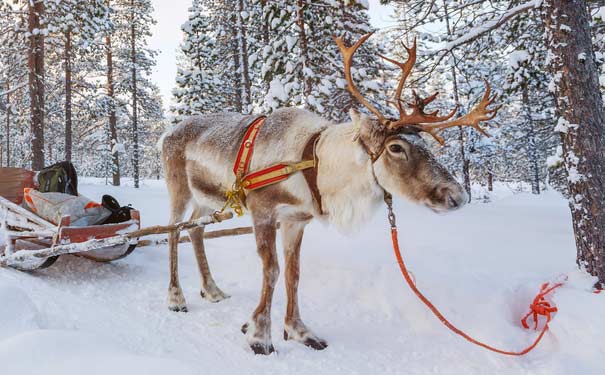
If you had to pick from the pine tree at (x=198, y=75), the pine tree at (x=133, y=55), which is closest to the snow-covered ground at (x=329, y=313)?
the pine tree at (x=198, y=75)

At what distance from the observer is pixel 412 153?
2.98m

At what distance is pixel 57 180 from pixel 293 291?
4958 mm

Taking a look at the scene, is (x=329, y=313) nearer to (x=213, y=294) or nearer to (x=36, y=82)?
(x=213, y=294)

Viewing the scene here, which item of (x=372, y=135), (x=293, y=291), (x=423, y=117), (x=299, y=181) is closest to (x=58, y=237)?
(x=293, y=291)

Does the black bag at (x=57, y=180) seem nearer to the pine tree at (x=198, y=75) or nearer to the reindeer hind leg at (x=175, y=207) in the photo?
the reindeer hind leg at (x=175, y=207)

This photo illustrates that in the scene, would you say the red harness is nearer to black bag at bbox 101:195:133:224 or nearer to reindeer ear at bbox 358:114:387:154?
reindeer ear at bbox 358:114:387:154

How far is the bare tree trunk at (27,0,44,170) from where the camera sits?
13891mm

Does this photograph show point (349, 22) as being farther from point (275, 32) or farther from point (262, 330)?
point (262, 330)

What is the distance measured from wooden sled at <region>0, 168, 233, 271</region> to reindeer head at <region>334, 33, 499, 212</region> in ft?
7.38

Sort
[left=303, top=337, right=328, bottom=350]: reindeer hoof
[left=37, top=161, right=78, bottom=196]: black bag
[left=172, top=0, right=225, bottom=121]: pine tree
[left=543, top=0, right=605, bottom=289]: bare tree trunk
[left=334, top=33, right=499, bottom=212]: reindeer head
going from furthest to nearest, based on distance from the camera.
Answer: [left=172, top=0, right=225, bottom=121]: pine tree < [left=37, top=161, right=78, bottom=196]: black bag < [left=543, top=0, right=605, bottom=289]: bare tree trunk < [left=303, top=337, right=328, bottom=350]: reindeer hoof < [left=334, top=33, right=499, bottom=212]: reindeer head

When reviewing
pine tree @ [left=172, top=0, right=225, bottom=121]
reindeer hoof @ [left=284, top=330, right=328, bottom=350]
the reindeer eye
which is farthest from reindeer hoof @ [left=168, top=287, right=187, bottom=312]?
pine tree @ [left=172, top=0, right=225, bottom=121]

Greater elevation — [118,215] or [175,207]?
[175,207]

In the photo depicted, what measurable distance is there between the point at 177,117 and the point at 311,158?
746 inches

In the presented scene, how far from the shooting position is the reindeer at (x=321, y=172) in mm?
2977
